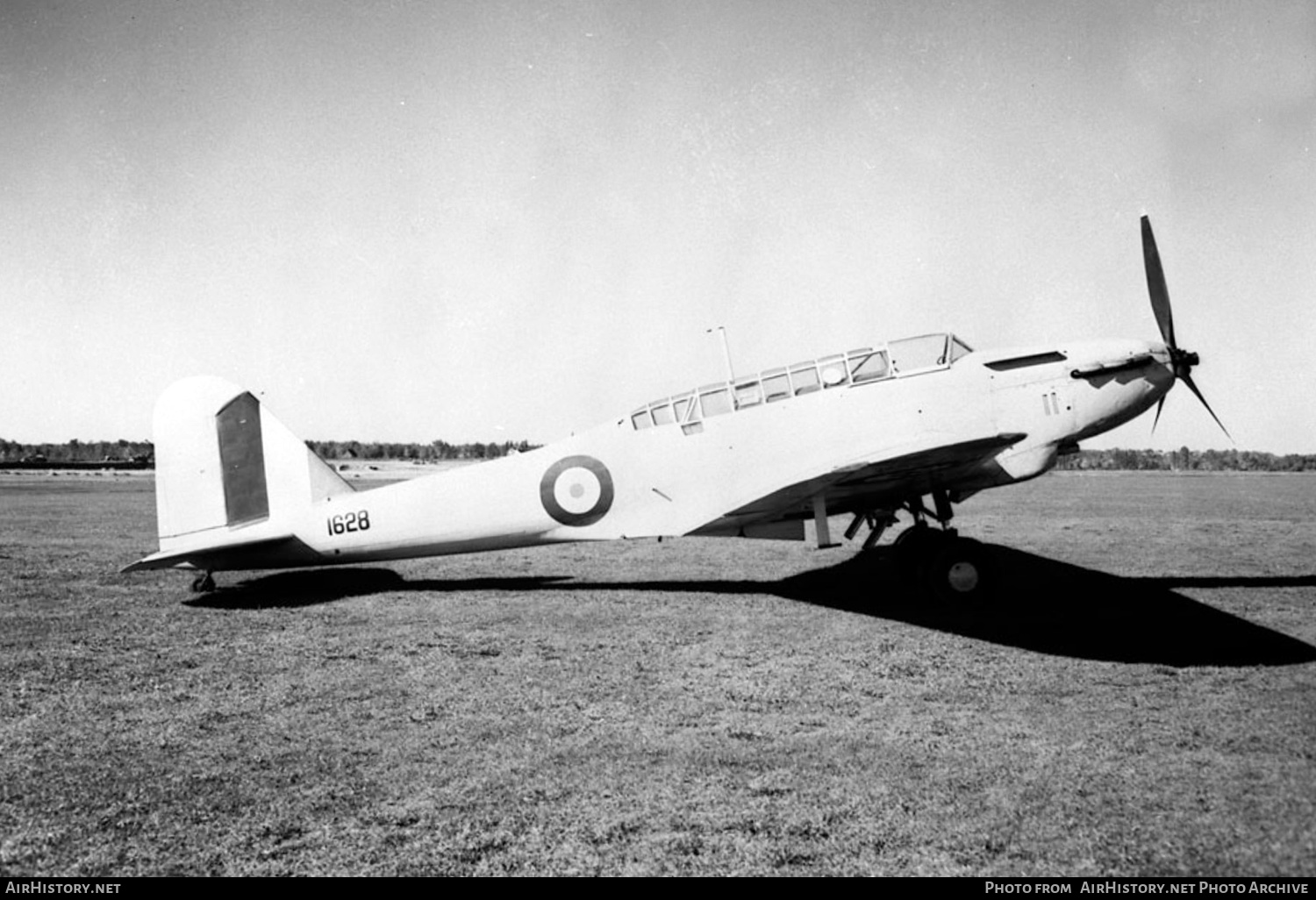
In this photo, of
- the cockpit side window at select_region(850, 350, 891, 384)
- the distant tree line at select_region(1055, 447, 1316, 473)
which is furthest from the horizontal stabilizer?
the distant tree line at select_region(1055, 447, 1316, 473)

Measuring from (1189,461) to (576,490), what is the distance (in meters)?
95.0

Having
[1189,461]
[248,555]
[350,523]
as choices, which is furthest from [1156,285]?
[1189,461]

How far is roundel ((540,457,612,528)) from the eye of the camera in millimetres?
8445

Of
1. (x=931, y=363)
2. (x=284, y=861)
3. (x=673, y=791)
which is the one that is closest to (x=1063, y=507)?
(x=931, y=363)

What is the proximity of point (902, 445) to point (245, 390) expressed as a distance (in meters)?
7.29

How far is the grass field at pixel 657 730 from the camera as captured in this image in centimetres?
292

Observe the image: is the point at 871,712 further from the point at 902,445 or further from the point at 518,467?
the point at 518,467

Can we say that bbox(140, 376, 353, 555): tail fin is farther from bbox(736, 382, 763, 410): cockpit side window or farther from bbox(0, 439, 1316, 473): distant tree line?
bbox(0, 439, 1316, 473): distant tree line

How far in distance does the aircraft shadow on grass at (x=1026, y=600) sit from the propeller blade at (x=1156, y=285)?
3.00 m

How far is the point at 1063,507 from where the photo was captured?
22000 millimetres

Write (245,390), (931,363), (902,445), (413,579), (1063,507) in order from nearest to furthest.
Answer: (902,445) → (931,363) → (245,390) → (413,579) → (1063,507)

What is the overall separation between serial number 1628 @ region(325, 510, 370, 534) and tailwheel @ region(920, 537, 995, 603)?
6.24 meters

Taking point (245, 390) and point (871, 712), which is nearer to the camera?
point (871, 712)

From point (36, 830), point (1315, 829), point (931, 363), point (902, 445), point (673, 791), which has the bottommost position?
point (1315, 829)
